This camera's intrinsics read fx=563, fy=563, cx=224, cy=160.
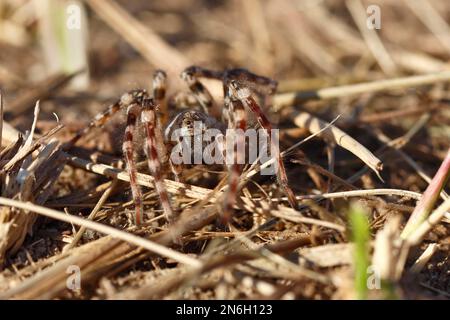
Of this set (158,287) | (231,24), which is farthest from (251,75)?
(231,24)

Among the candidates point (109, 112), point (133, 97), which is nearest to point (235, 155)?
point (133, 97)

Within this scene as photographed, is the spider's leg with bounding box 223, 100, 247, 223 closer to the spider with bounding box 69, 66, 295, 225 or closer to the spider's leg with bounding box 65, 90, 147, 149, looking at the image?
the spider with bounding box 69, 66, 295, 225

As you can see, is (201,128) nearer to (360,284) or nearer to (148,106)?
(148,106)

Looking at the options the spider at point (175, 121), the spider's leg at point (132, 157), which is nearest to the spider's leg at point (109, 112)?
the spider at point (175, 121)

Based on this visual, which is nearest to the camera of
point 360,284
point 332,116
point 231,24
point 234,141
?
point 360,284

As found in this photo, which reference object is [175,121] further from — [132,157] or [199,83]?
[199,83]

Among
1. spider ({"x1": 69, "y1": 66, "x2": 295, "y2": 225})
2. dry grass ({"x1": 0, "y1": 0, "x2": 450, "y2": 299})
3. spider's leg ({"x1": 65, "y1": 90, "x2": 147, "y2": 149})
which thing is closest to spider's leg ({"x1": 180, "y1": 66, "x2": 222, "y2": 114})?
spider ({"x1": 69, "y1": 66, "x2": 295, "y2": 225})
